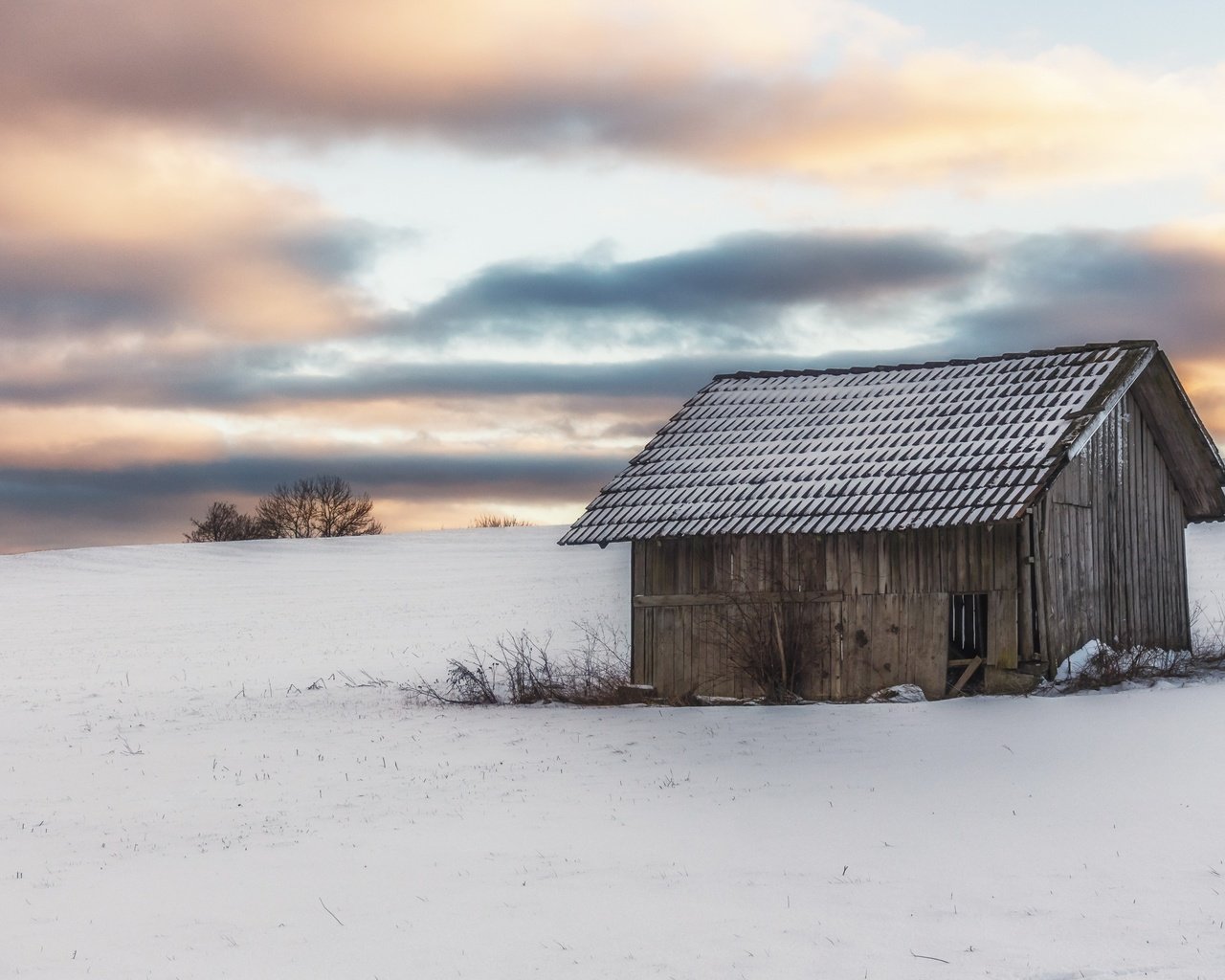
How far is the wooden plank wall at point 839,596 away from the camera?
22.1 metres

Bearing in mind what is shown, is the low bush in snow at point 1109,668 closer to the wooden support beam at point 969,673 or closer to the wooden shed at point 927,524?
the wooden shed at point 927,524

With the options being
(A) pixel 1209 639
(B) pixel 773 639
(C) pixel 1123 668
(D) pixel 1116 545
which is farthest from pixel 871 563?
(A) pixel 1209 639

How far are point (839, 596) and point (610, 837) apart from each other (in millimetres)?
9559

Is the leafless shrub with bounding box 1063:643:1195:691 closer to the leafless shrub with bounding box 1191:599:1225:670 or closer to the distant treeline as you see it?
the leafless shrub with bounding box 1191:599:1225:670

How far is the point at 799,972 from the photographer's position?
9.62 meters

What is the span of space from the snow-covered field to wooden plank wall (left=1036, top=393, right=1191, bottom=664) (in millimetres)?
2353

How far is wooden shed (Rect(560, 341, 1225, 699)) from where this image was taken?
2202 centimetres

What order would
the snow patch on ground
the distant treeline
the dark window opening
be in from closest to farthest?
the snow patch on ground
the dark window opening
the distant treeline

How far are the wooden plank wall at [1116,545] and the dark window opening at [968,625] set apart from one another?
958mm

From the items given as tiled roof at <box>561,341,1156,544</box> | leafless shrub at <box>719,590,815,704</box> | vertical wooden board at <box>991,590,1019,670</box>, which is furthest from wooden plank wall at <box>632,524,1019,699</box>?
tiled roof at <box>561,341,1156,544</box>

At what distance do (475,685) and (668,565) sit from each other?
4.04 metres

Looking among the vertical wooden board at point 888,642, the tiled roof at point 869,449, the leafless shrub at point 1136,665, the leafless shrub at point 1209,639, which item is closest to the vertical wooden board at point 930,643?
the vertical wooden board at point 888,642

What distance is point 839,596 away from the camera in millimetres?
22922

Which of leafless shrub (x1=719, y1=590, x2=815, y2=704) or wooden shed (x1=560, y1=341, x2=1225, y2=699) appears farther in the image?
leafless shrub (x1=719, y1=590, x2=815, y2=704)
